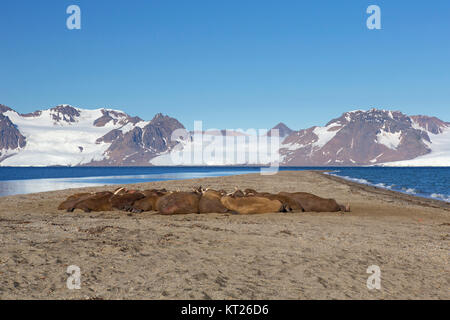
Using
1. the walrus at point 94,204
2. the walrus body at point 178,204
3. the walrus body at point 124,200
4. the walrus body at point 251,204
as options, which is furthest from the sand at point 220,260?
the walrus body at point 124,200

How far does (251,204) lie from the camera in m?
17.5

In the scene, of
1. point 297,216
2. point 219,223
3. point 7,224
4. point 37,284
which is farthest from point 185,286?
point 297,216

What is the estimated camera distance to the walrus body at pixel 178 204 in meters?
17.1

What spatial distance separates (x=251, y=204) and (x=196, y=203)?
2.46 meters

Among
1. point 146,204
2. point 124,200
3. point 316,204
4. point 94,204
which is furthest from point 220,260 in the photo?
point 94,204

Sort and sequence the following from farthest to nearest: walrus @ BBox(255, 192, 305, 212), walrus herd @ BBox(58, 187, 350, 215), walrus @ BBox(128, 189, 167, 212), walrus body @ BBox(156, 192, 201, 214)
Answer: walrus @ BBox(255, 192, 305, 212) → walrus @ BBox(128, 189, 167, 212) → walrus herd @ BBox(58, 187, 350, 215) → walrus body @ BBox(156, 192, 201, 214)

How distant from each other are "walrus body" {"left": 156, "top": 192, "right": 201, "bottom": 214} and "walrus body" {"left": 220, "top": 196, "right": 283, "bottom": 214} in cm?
133

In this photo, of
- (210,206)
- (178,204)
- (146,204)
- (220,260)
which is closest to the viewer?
(220,260)

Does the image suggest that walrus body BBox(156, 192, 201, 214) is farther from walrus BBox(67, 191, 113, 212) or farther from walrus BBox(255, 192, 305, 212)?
walrus BBox(255, 192, 305, 212)

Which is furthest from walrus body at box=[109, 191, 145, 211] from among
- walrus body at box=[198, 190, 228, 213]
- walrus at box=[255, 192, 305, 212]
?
walrus at box=[255, 192, 305, 212]

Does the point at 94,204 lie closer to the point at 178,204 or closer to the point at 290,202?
the point at 178,204

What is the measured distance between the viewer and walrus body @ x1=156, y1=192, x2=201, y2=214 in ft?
56.2

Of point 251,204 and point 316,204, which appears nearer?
point 251,204

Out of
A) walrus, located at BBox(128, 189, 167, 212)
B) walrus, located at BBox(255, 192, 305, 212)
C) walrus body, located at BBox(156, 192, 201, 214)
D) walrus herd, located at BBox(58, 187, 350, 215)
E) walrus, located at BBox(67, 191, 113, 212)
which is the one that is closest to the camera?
walrus body, located at BBox(156, 192, 201, 214)
